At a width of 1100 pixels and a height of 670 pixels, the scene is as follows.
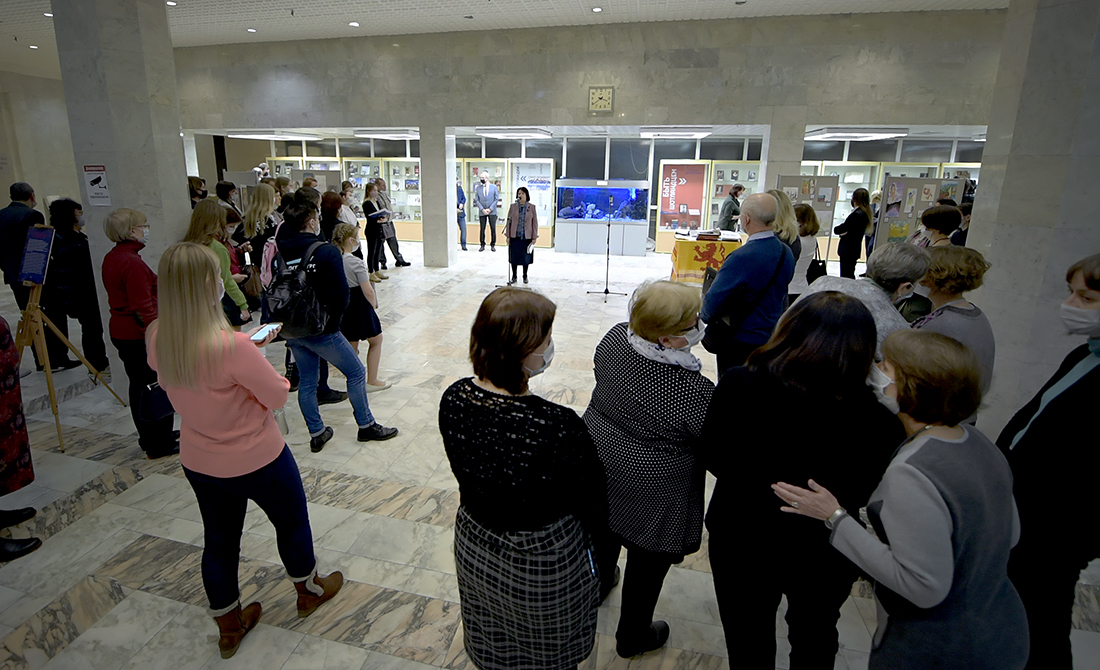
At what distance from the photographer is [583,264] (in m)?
12.3

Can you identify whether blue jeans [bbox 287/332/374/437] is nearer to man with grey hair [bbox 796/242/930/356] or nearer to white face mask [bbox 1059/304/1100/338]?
man with grey hair [bbox 796/242/930/356]

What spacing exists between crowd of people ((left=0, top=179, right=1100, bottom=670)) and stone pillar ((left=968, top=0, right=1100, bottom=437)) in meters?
1.87

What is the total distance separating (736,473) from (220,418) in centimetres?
177

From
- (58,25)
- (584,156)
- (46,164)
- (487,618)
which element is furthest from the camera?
(584,156)

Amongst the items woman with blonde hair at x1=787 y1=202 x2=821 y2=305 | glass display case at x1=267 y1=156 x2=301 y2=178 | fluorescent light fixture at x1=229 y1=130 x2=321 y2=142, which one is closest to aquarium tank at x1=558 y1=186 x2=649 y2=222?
fluorescent light fixture at x1=229 y1=130 x2=321 y2=142

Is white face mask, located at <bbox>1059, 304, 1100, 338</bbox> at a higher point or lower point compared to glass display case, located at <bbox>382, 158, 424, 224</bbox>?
lower

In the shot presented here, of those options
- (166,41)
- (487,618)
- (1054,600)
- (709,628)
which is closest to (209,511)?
(487,618)

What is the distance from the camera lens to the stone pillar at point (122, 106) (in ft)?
13.9

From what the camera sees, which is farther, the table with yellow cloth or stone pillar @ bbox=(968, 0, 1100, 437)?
the table with yellow cloth

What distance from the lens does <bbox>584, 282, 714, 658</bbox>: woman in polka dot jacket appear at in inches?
68.5

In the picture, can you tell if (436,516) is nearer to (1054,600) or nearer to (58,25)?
(1054,600)

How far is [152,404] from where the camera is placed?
3.65 m

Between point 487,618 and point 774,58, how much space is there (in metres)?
10.3

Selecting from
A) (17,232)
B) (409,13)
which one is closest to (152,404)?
(17,232)
